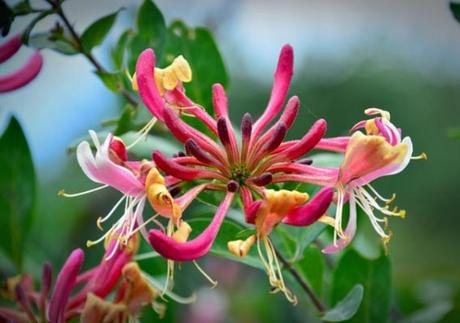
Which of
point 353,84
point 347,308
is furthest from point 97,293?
point 353,84

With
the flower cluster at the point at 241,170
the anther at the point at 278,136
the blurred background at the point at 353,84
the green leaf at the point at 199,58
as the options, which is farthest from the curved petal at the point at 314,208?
the blurred background at the point at 353,84

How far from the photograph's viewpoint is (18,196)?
1.10 meters

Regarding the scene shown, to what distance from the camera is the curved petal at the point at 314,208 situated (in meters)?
0.67

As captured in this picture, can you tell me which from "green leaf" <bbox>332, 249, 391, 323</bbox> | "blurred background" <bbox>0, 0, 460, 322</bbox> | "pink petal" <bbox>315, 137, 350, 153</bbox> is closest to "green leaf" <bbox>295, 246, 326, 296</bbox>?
"green leaf" <bbox>332, 249, 391, 323</bbox>

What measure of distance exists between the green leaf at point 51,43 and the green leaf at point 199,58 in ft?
0.40

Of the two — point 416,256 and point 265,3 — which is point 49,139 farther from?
point 265,3

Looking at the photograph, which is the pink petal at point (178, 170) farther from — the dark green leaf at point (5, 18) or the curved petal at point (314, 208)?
the dark green leaf at point (5, 18)

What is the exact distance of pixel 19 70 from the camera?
963mm

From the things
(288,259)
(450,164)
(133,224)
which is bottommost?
(450,164)

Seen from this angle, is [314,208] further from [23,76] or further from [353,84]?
[353,84]

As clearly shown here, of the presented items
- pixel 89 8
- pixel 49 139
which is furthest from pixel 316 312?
pixel 89 8

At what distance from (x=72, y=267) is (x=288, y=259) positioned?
0.86ft

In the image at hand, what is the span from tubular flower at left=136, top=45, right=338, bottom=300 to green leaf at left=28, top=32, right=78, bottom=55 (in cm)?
26

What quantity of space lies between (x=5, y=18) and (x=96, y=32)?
135mm
